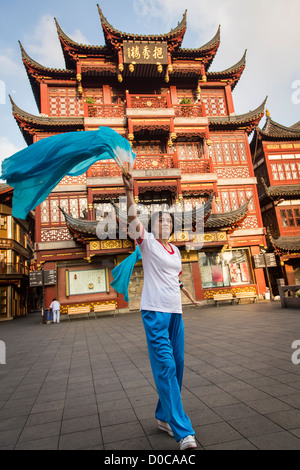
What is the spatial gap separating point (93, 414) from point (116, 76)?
20671 mm

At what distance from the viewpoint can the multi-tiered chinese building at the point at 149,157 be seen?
17.3 m

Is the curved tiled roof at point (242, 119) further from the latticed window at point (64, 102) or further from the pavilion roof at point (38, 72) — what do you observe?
the pavilion roof at point (38, 72)

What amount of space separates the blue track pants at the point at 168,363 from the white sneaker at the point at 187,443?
0.03 metres

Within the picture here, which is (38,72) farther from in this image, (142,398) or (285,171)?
(142,398)

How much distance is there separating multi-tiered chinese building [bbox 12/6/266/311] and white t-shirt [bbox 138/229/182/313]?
43.8 ft

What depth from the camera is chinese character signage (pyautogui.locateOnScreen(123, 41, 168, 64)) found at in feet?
61.0

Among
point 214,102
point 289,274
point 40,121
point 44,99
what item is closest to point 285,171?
point 214,102

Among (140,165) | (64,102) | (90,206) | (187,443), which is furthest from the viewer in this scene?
(64,102)

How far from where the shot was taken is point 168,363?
2422 mm

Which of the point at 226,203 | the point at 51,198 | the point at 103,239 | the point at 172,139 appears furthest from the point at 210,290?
the point at 51,198

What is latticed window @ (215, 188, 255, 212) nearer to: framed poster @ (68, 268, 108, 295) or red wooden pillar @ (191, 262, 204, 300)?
red wooden pillar @ (191, 262, 204, 300)

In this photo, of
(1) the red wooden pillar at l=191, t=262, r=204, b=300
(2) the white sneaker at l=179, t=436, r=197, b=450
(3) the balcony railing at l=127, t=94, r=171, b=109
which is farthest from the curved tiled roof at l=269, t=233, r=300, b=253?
(2) the white sneaker at l=179, t=436, r=197, b=450

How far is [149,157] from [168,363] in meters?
16.8

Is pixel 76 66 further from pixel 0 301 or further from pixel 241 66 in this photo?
Result: pixel 0 301
